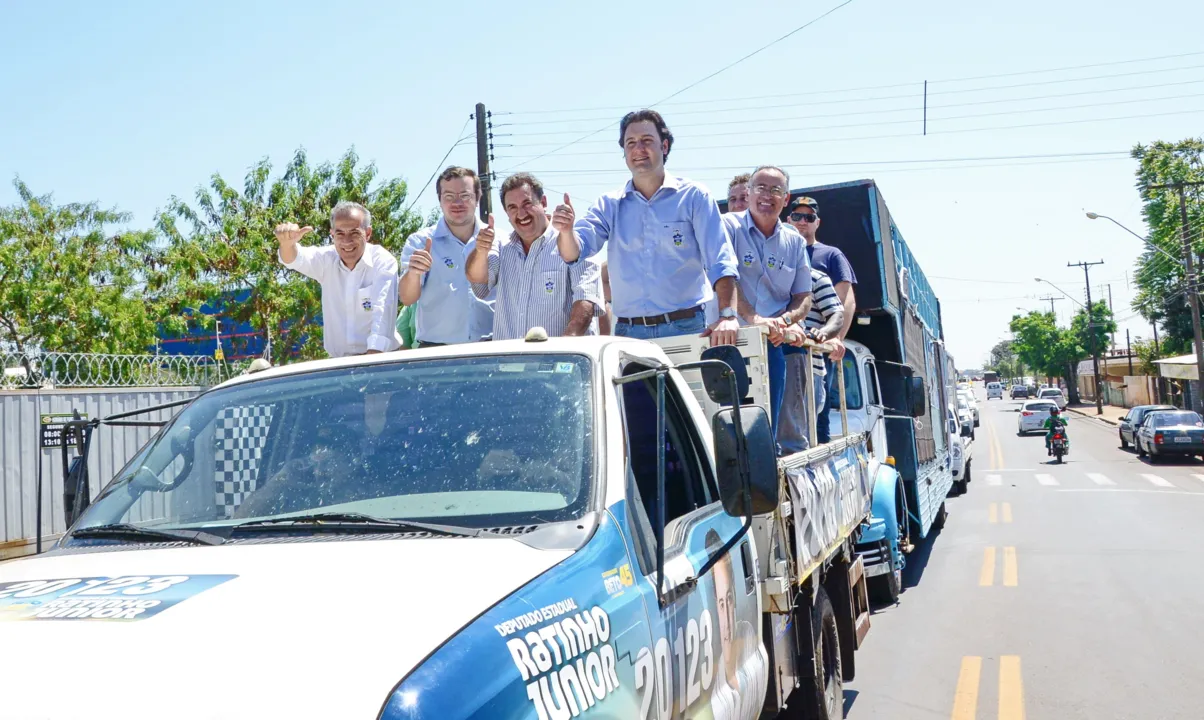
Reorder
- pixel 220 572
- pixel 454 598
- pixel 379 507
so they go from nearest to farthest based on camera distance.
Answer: pixel 454 598 → pixel 220 572 → pixel 379 507

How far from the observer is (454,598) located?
7.08ft

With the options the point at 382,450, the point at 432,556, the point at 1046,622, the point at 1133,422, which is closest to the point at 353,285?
the point at 382,450

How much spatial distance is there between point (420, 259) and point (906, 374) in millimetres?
6716

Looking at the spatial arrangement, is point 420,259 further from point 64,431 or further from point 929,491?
point 929,491

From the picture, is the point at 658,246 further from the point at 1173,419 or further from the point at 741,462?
the point at 1173,419

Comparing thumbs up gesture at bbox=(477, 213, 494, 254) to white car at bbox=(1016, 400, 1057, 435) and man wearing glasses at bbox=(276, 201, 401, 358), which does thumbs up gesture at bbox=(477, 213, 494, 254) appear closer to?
man wearing glasses at bbox=(276, 201, 401, 358)

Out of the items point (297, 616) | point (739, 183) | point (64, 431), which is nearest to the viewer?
point (297, 616)

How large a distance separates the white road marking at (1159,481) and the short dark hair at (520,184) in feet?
73.2

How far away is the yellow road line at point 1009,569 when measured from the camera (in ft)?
36.9

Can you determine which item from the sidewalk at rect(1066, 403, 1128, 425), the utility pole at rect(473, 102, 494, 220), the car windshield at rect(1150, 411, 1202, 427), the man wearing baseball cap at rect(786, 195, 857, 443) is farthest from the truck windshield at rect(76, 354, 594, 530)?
the sidewalk at rect(1066, 403, 1128, 425)

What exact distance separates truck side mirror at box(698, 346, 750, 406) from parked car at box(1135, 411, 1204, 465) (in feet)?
98.9

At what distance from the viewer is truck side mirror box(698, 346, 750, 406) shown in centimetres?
335

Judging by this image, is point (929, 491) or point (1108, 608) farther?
point (929, 491)

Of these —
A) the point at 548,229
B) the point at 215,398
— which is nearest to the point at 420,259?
the point at 548,229
